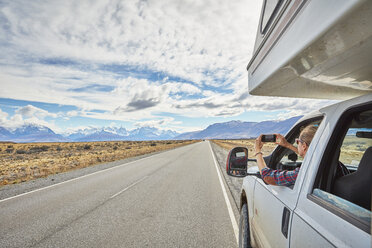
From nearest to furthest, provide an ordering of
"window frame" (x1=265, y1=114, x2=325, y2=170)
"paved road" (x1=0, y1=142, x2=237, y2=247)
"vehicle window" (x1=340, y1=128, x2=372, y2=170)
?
1. "vehicle window" (x1=340, y1=128, x2=372, y2=170)
2. "window frame" (x1=265, y1=114, x2=325, y2=170)
3. "paved road" (x1=0, y1=142, x2=237, y2=247)

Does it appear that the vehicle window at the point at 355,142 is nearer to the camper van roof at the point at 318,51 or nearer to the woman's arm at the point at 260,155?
the camper van roof at the point at 318,51

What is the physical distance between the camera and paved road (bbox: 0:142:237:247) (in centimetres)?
396

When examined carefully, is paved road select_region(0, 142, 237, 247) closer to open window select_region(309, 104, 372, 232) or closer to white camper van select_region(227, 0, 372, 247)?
white camper van select_region(227, 0, 372, 247)

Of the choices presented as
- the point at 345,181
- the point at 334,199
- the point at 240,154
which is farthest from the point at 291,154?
the point at 334,199

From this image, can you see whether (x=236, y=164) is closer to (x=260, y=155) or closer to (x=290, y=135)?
(x=260, y=155)

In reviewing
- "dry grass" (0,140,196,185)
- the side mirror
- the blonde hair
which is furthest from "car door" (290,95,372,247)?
"dry grass" (0,140,196,185)

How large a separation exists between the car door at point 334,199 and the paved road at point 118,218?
2580 mm

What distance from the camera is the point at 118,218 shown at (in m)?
5.03

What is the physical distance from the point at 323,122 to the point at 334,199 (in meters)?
0.60

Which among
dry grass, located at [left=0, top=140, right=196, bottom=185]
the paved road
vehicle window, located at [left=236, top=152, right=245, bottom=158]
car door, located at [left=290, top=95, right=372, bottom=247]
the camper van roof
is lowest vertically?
the paved road

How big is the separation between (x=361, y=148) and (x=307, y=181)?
41.4 inches

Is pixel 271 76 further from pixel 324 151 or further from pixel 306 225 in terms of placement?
pixel 306 225

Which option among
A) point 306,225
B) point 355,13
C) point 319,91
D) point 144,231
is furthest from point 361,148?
point 144,231

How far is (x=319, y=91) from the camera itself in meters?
2.44
